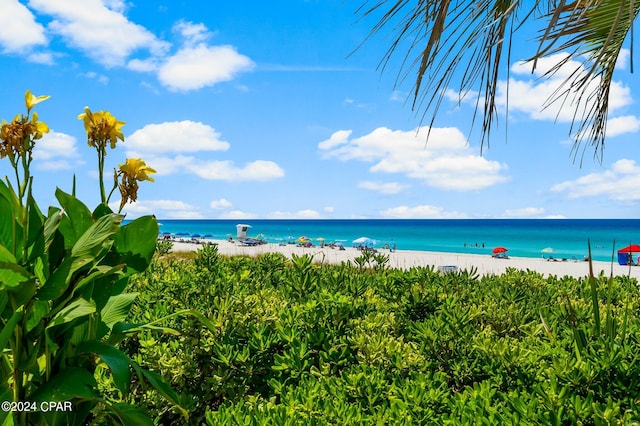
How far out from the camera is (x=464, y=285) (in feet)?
13.1

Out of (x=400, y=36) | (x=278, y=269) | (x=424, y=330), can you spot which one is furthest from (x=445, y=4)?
(x=278, y=269)

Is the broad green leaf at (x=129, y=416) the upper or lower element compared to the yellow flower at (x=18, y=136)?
lower

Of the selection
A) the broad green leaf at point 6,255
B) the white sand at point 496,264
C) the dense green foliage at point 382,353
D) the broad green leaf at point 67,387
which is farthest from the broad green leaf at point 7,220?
the white sand at point 496,264

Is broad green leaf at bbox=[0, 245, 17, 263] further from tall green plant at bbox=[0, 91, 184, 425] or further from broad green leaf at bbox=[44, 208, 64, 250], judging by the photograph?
broad green leaf at bbox=[44, 208, 64, 250]

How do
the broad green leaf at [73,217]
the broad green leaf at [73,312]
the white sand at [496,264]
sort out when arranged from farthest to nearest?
the white sand at [496,264] → the broad green leaf at [73,217] → the broad green leaf at [73,312]

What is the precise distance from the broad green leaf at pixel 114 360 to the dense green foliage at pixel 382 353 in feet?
1.19

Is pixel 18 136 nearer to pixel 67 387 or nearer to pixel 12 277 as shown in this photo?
pixel 12 277

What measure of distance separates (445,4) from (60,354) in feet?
6.97

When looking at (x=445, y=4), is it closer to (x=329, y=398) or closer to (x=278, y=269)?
(x=329, y=398)

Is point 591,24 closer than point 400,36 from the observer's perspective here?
No

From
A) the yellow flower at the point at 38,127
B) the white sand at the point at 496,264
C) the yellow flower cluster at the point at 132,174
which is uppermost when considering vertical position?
the yellow flower at the point at 38,127

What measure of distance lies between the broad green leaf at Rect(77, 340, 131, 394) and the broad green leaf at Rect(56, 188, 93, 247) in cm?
43

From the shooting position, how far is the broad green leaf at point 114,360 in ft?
5.33

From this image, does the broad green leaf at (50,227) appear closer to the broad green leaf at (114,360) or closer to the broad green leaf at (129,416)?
the broad green leaf at (114,360)
